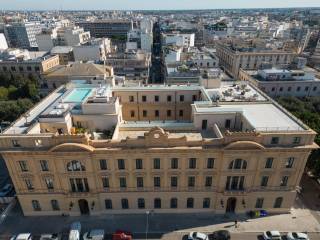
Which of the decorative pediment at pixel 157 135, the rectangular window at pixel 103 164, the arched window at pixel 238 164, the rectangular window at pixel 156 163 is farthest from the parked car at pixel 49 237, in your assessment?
the arched window at pixel 238 164

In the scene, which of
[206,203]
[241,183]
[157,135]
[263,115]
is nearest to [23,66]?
[157,135]

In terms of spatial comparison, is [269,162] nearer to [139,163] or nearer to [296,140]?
[296,140]

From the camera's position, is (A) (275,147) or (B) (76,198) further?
(B) (76,198)

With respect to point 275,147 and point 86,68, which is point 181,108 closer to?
point 275,147

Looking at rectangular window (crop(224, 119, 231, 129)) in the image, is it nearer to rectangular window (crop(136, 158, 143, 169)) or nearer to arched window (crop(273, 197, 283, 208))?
arched window (crop(273, 197, 283, 208))

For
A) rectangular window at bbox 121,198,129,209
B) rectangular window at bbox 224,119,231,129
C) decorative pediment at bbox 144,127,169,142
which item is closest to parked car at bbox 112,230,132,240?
rectangular window at bbox 121,198,129,209

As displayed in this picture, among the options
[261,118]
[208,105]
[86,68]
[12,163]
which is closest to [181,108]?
[208,105]
